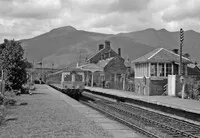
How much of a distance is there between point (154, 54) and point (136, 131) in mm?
22479

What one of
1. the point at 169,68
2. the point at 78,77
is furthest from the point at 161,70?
the point at 78,77

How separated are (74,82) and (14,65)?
6053 millimetres

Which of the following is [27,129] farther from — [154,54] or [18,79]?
[154,54]

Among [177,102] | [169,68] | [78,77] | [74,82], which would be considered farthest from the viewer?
[78,77]

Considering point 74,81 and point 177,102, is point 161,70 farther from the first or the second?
point 177,102

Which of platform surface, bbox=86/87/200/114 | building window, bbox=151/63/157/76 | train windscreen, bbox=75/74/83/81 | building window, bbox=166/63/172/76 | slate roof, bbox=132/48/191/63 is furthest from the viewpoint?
train windscreen, bbox=75/74/83/81

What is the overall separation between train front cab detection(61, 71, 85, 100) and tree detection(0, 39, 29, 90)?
171 inches

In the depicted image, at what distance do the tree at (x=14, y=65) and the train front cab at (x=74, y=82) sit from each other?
4.35 meters

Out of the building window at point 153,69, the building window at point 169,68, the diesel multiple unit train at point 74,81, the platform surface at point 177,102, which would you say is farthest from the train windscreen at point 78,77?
the building window at point 169,68

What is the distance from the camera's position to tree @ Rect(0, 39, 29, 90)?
1272 inches

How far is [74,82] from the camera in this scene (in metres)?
35.6

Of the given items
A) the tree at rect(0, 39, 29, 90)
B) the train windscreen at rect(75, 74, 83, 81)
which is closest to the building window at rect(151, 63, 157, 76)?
the train windscreen at rect(75, 74, 83, 81)

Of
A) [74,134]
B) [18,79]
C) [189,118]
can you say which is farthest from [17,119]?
[18,79]

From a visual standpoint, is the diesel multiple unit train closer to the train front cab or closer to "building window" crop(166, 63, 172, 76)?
the train front cab
